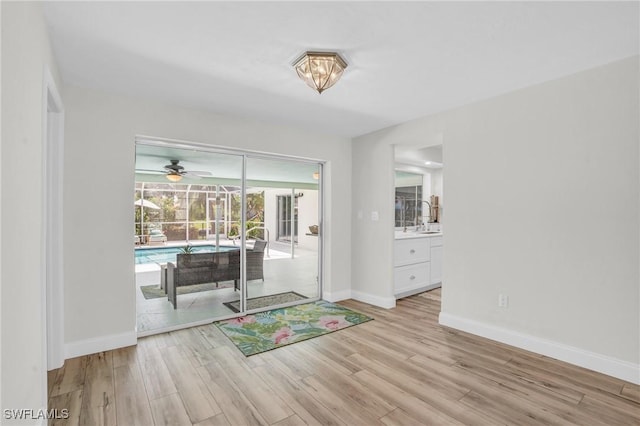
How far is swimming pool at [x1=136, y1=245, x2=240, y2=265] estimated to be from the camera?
3.27 meters

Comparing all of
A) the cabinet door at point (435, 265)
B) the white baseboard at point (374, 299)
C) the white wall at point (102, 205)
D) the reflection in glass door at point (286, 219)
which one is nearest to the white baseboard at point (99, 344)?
the white wall at point (102, 205)

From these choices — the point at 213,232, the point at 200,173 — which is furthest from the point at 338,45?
the point at 213,232

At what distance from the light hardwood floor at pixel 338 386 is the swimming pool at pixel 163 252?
847 mm

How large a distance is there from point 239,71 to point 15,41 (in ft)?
4.69

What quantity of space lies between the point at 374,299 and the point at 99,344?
10.2 ft

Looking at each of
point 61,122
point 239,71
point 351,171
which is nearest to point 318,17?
point 239,71

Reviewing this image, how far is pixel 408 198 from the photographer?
610 cm

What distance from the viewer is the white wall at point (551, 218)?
2359mm

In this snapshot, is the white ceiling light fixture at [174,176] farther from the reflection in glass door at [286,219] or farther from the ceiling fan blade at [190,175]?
the reflection in glass door at [286,219]

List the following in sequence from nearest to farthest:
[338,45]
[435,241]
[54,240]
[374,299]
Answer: [338,45] < [54,240] < [374,299] < [435,241]

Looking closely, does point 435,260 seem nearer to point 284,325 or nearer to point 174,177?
point 284,325

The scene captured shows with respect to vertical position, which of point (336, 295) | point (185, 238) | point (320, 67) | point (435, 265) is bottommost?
point (336, 295)

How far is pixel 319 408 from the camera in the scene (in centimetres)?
202

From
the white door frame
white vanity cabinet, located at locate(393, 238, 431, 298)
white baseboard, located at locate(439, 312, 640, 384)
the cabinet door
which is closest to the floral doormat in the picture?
white vanity cabinet, located at locate(393, 238, 431, 298)
